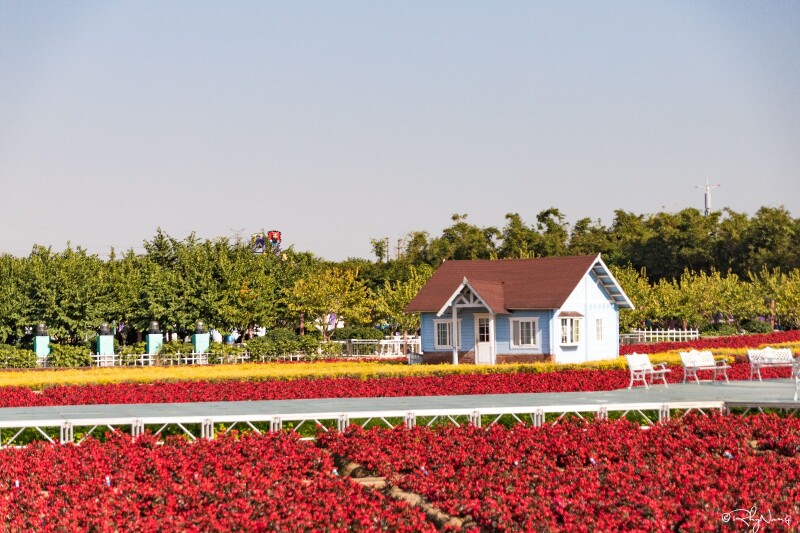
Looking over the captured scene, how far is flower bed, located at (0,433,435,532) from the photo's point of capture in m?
10.7

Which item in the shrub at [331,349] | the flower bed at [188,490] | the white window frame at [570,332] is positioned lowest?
the flower bed at [188,490]

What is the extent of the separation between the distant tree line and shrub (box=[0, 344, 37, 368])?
5.11m

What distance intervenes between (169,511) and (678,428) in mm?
8417

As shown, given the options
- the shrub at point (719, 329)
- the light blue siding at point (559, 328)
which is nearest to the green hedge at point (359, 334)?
the light blue siding at point (559, 328)

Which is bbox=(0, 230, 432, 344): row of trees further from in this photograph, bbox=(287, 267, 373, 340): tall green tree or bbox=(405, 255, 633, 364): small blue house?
bbox=(405, 255, 633, 364): small blue house

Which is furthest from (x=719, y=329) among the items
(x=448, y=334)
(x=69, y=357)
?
(x=69, y=357)

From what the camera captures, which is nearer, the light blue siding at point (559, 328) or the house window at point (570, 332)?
the light blue siding at point (559, 328)

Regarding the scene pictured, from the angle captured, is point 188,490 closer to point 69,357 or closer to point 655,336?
point 69,357

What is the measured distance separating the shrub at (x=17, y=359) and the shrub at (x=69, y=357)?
88 cm

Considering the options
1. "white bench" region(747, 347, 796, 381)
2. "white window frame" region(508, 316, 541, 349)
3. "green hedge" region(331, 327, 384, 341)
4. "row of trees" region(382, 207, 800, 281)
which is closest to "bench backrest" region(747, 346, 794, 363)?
"white bench" region(747, 347, 796, 381)

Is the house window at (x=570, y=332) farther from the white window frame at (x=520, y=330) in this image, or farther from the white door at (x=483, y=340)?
the white door at (x=483, y=340)

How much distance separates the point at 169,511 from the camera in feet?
37.3

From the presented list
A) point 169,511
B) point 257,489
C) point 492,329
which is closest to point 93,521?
point 169,511

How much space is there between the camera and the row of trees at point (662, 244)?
269ft
